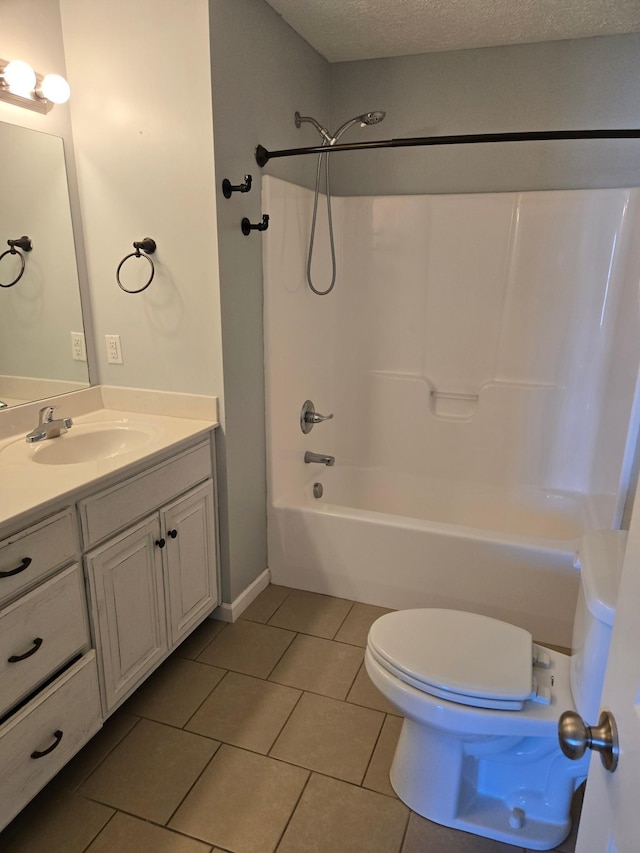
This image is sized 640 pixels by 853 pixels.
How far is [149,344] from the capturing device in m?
2.14

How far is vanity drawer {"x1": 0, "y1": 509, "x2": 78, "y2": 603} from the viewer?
1.30m

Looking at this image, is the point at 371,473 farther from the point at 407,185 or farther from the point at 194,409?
the point at 407,185

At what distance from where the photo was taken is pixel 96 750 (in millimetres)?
1705

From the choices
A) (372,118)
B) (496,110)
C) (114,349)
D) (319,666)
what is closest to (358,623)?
(319,666)

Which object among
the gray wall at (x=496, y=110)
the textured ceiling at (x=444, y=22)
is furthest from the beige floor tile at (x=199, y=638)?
the textured ceiling at (x=444, y=22)

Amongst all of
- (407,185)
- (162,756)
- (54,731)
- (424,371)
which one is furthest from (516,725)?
(407,185)

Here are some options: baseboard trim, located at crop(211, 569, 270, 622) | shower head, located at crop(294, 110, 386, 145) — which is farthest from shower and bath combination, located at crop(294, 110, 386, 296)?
baseboard trim, located at crop(211, 569, 270, 622)

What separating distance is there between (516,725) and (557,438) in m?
1.64

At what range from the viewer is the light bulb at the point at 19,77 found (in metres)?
1.73

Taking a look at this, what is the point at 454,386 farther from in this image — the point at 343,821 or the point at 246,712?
the point at 343,821

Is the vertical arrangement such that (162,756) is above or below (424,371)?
below

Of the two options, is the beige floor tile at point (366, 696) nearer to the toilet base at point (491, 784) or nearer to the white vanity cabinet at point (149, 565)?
the toilet base at point (491, 784)

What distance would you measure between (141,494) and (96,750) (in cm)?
77

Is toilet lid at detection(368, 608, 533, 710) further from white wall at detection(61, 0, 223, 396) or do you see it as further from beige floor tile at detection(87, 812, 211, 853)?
white wall at detection(61, 0, 223, 396)
